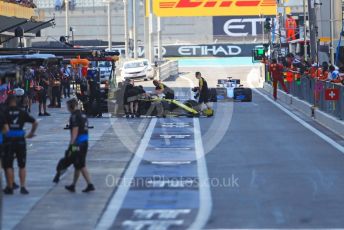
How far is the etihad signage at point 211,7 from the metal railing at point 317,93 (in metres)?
58.2

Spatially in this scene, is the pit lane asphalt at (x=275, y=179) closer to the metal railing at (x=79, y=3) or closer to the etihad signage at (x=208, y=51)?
the etihad signage at (x=208, y=51)

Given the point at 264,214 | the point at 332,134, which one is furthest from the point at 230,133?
the point at 264,214

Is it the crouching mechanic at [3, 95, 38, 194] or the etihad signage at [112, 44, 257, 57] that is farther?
the etihad signage at [112, 44, 257, 57]

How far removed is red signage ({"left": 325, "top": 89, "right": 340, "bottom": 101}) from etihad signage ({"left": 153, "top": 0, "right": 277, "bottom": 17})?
235 ft

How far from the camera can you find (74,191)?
17297 millimetres

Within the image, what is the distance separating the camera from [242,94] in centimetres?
4531

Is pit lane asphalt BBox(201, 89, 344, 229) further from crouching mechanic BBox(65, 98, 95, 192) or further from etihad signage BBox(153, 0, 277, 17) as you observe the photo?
etihad signage BBox(153, 0, 277, 17)

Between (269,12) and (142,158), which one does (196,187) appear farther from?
(269,12)

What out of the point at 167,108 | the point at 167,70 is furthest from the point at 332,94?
the point at 167,70

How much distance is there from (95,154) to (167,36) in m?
104

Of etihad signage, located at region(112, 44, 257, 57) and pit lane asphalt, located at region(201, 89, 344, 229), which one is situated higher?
etihad signage, located at region(112, 44, 257, 57)

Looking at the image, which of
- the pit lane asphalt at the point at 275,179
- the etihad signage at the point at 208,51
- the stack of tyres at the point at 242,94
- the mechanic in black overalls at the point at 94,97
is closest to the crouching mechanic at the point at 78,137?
the pit lane asphalt at the point at 275,179

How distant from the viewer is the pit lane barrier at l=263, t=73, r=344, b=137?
29094 millimetres

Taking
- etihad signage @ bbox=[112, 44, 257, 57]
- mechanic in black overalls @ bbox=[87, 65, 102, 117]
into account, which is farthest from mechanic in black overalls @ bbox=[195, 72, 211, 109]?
etihad signage @ bbox=[112, 44, 257, 57]
